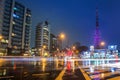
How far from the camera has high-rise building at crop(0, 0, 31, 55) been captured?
141 metres

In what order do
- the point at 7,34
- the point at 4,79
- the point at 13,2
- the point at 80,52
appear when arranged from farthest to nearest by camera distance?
the point at 80,52 → the point at 13,2 → the point at 7,34 → the point at 4,79

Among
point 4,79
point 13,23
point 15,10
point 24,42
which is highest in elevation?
point 15,10

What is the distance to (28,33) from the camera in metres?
181

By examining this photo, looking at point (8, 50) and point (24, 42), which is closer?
point (8, 50)

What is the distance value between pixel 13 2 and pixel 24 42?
32.6m

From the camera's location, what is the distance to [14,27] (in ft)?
520

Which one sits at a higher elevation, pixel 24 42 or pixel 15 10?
pixel 15 10

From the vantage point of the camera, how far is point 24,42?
563 feet

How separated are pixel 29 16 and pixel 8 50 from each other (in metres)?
55.5

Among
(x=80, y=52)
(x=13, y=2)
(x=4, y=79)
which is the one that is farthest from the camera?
(x=80, y=52)

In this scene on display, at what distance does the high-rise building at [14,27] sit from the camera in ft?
463

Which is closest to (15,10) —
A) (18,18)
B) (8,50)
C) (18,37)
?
(18,18)

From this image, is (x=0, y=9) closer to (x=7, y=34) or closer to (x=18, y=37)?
(x=7, y=34)

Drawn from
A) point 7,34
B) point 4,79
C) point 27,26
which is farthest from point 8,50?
point 4,79
